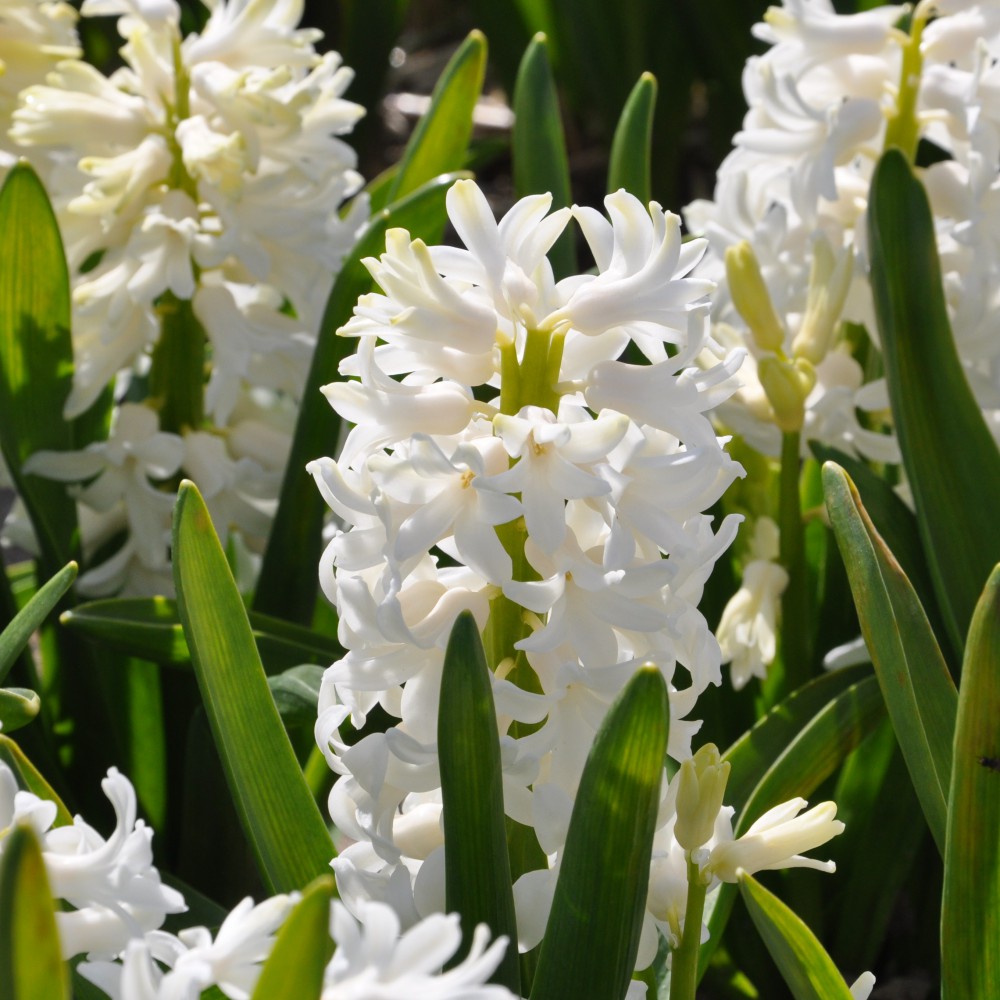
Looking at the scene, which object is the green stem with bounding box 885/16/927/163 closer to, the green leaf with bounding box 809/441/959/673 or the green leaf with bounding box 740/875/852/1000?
the green leaf with bounding box 809/441/959/673

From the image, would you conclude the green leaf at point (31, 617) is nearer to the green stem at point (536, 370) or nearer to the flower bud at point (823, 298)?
the green stem at point (536, 370)

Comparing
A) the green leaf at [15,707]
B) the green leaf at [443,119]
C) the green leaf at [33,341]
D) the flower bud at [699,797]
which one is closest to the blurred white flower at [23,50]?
the green leaf at [33,341]

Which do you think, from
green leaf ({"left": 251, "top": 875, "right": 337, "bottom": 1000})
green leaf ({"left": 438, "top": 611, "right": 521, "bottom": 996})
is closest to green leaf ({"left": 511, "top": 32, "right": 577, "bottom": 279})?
green leaf ({"left": 438, "top": 611, "right": 521, "bottom": 996})

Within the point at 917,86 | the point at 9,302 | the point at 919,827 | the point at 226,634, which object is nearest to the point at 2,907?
the point at 226,634

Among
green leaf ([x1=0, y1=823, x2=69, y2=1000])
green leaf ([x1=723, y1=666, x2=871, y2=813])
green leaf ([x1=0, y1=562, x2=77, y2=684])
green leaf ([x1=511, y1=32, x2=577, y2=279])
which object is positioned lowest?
green leaf ([x1=723, y1=666, x2=871, y2=813])

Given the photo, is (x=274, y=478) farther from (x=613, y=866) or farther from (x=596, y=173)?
(x=596, y=173)

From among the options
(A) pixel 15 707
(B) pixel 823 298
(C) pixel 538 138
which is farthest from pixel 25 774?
(C) pixel 538 138
